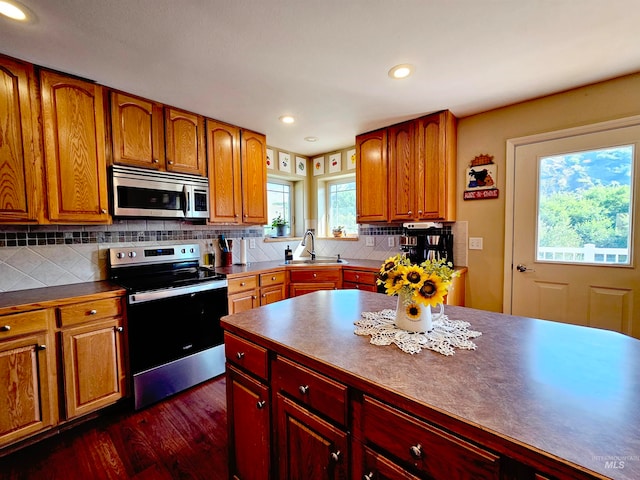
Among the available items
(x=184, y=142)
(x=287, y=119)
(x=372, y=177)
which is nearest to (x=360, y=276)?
(x=372, y=177)

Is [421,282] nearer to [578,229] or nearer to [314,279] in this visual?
[578,229]

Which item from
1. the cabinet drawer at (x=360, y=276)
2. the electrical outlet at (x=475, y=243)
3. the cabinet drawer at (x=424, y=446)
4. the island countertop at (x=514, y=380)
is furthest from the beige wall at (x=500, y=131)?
the cabinet drawer at (x=424, y=446)

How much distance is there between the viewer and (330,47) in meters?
1.66

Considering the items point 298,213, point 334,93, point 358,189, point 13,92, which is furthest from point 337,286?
point 13,92

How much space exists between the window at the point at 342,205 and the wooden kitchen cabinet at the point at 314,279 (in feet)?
3.04

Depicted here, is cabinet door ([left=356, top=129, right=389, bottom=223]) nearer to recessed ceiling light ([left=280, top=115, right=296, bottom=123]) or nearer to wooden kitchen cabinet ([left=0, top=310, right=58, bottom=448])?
recessed ceiling light ([left=280, top=115, right=296, bottom=123])

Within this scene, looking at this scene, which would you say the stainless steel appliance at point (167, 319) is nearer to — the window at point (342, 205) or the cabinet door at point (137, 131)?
the cabinet door at point (137, 131)

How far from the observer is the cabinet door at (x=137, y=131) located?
7.09 ft

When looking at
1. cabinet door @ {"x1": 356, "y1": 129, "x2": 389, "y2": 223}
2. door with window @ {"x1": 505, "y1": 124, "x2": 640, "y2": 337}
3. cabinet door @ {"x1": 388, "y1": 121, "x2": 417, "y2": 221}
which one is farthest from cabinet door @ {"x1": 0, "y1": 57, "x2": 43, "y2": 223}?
door with window @ {"x1": 505, "y1": 124, "x2": 640, "y2": 337}

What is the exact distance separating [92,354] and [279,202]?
2.65 meters

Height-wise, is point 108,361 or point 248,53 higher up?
point 248,53

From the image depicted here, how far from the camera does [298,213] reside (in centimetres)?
413

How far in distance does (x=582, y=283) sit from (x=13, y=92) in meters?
4.15

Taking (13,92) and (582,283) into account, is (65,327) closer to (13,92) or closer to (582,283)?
(13,92)
